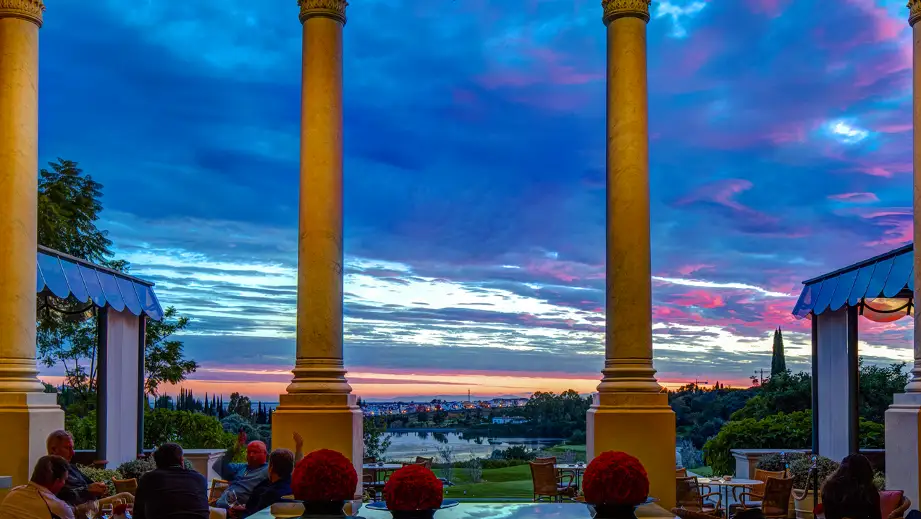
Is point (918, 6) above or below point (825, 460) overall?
above

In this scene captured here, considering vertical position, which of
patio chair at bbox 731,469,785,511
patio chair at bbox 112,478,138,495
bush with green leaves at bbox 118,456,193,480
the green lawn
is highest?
patio chair at bbox 112,478,138,495

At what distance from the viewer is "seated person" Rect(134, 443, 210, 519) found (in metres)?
16.9

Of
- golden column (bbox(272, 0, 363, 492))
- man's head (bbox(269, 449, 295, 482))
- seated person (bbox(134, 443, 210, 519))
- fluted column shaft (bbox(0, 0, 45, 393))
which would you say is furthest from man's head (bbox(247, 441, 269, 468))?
fluted column shaft (bbox(0, 0, 45, 393))

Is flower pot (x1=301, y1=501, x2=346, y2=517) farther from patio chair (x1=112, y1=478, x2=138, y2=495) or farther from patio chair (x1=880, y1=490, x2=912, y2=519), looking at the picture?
patio chair (x1=112, y1=478, x2=138, y2=495)

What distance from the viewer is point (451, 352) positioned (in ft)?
168

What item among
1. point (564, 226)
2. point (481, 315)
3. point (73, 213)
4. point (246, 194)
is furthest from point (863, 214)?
point (73, 213)

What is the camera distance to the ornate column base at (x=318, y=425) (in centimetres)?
2738

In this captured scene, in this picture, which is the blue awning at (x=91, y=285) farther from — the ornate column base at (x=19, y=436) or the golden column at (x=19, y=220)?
the ornate column base at (x=19, y=436)

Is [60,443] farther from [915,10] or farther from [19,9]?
[915,10]

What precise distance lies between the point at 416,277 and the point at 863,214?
2525 cm

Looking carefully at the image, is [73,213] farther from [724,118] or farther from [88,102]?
[724,118]

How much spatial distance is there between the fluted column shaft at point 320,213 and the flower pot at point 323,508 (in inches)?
607

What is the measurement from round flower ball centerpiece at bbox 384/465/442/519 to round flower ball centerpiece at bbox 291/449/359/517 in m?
0.83

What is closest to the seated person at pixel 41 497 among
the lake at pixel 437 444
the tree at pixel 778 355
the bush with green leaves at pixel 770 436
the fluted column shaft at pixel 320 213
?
the fluted column shaft at pixel 320 213
